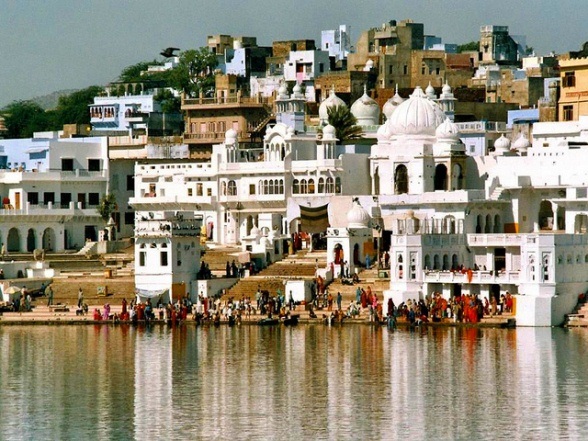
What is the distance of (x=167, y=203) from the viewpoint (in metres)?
82.7

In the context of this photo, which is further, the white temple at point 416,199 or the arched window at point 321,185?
the arched window at point 321,185

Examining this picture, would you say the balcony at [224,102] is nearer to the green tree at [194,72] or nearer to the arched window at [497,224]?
the green tree at [194,72]

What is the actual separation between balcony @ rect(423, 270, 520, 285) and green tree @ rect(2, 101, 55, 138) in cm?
4533

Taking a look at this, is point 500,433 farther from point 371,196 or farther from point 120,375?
point 371,196

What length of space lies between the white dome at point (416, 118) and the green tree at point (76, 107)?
3561cm

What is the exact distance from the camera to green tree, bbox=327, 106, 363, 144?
82.0 metres

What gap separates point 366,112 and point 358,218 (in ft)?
49.2

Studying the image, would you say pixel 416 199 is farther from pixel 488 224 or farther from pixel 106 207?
pixel 106 207

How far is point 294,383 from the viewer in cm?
5119

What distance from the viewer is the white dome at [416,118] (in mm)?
76375

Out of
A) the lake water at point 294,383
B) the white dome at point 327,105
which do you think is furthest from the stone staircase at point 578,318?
the white dome at point 327,105

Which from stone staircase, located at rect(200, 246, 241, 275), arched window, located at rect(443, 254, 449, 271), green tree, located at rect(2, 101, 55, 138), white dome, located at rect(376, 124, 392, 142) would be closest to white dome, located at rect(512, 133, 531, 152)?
white dome, located at rect(376, 124, 392, 142)

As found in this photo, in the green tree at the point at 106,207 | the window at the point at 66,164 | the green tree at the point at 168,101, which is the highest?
the green tree at the point at 168,101

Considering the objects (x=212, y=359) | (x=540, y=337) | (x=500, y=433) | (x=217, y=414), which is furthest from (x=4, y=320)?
(x=500, y=433)
